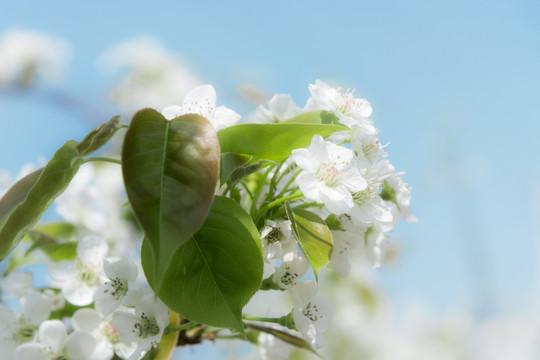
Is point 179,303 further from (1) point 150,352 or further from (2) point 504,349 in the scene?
(2) point 504,349

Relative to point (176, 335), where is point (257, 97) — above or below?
above

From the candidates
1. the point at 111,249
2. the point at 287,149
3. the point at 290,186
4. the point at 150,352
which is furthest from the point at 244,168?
the point at 111,249

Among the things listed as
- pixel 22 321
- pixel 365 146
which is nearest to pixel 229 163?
pixel 365 146

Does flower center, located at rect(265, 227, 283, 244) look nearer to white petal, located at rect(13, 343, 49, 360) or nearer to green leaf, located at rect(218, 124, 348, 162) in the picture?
green leaf, located at rect(218, 124, 348, 162)

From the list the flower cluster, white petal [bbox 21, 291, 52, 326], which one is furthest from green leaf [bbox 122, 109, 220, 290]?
white petal [bbox 21, 291, 52, 326]

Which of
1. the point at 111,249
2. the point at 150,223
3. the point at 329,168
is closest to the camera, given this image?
the point at 150,223

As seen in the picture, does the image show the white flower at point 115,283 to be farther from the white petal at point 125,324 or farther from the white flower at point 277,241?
the white flower at point 277,241

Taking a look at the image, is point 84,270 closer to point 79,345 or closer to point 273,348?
point 79,345

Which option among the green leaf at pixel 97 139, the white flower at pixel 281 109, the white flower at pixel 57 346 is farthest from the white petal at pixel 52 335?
the white flower at pixel 281 109
